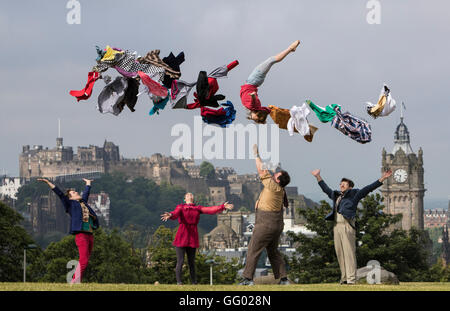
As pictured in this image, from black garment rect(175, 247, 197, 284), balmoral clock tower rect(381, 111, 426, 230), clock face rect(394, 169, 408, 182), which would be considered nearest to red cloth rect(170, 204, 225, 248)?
black garment rect(175, 247, 197, 284)

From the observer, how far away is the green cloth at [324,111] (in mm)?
15992

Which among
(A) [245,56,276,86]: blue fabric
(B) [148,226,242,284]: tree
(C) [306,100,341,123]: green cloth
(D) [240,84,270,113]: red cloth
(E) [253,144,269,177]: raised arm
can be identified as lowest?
(B) [148,226,242,284]: tree

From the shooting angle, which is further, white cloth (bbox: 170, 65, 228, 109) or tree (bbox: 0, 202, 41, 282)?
tree (bbox: 0, 202, 41, 282)

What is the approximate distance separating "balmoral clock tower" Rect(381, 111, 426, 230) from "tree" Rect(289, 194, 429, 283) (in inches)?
5760

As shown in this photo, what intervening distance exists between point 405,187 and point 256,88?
7230 inches

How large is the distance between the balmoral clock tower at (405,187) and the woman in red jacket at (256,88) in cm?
18004

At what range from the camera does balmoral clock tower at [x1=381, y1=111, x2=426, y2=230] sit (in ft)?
640

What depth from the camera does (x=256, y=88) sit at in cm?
1590

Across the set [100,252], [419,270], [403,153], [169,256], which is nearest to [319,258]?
[419,270]

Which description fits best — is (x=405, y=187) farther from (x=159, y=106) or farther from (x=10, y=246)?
(x=159, y=106)

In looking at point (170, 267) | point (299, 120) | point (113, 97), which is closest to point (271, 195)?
point (299, 120)

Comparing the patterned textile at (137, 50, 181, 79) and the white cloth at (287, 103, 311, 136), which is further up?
the patterned textile at (137, 50, 181, 79)

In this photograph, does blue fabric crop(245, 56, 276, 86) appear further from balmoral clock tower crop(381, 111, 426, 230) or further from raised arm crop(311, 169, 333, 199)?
balmoral clock tower crop(381, 111, 426, 230)

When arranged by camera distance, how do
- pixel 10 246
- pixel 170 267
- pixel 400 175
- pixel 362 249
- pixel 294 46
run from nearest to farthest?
pixel 294 46 → pixel 362 249 → pixel 10 246 → pixel 170 267 → pixel 400 175
